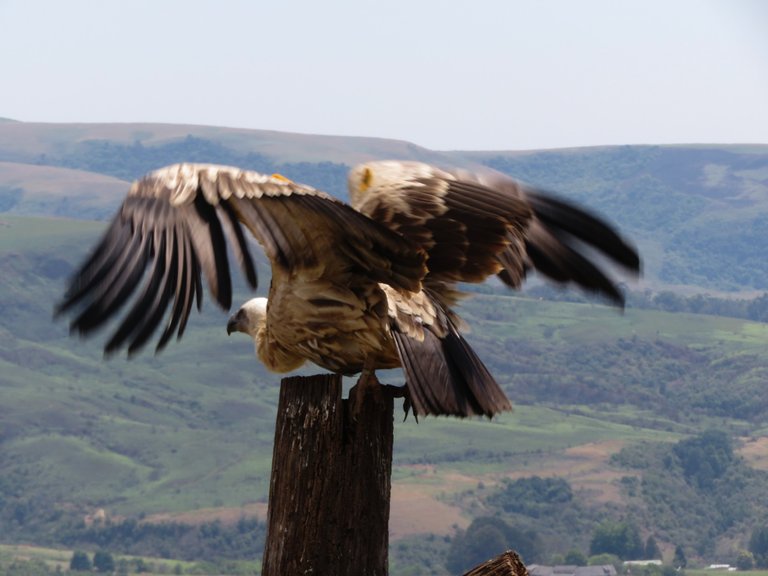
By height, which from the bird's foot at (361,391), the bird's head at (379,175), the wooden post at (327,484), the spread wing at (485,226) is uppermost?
the bird's head at (379,175)

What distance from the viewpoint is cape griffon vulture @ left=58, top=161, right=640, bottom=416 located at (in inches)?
262

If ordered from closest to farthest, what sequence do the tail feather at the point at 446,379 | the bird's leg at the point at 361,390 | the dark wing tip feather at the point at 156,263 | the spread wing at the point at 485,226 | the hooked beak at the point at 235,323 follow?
the dark wing tip feather at the point at 156,263 < the bird's leg at the point at 361,390 < the tail feather at the point at 446,379 < the spread wing at the point at 485,226 < the hooked beak at the point at 235,323

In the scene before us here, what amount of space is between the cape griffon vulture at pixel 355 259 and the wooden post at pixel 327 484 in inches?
14.9

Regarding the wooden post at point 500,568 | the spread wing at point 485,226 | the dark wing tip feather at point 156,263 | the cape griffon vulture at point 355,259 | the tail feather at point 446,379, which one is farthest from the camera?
the spread wing at point 485,226

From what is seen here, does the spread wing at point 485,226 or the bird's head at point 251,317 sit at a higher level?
the spread wing at point 485,226

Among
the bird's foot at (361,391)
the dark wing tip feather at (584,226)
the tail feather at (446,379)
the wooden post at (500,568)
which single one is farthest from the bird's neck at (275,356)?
the wooden post at (500,568)

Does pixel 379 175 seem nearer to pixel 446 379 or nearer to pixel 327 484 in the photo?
pixel 446 379

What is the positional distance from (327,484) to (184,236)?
1.30 m

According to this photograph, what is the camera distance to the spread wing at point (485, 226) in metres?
7.75

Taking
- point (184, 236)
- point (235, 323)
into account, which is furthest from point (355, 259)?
point (235, 323)

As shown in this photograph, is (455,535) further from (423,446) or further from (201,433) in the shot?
(201,433)

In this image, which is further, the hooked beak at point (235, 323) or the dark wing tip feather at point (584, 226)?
the hooked beak at point (235, 323)

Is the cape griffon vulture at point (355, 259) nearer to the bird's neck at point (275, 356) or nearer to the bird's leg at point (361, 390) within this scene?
the bird's neck at point (275, 356)

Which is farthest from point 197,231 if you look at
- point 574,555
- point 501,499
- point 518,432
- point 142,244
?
point 518,432
